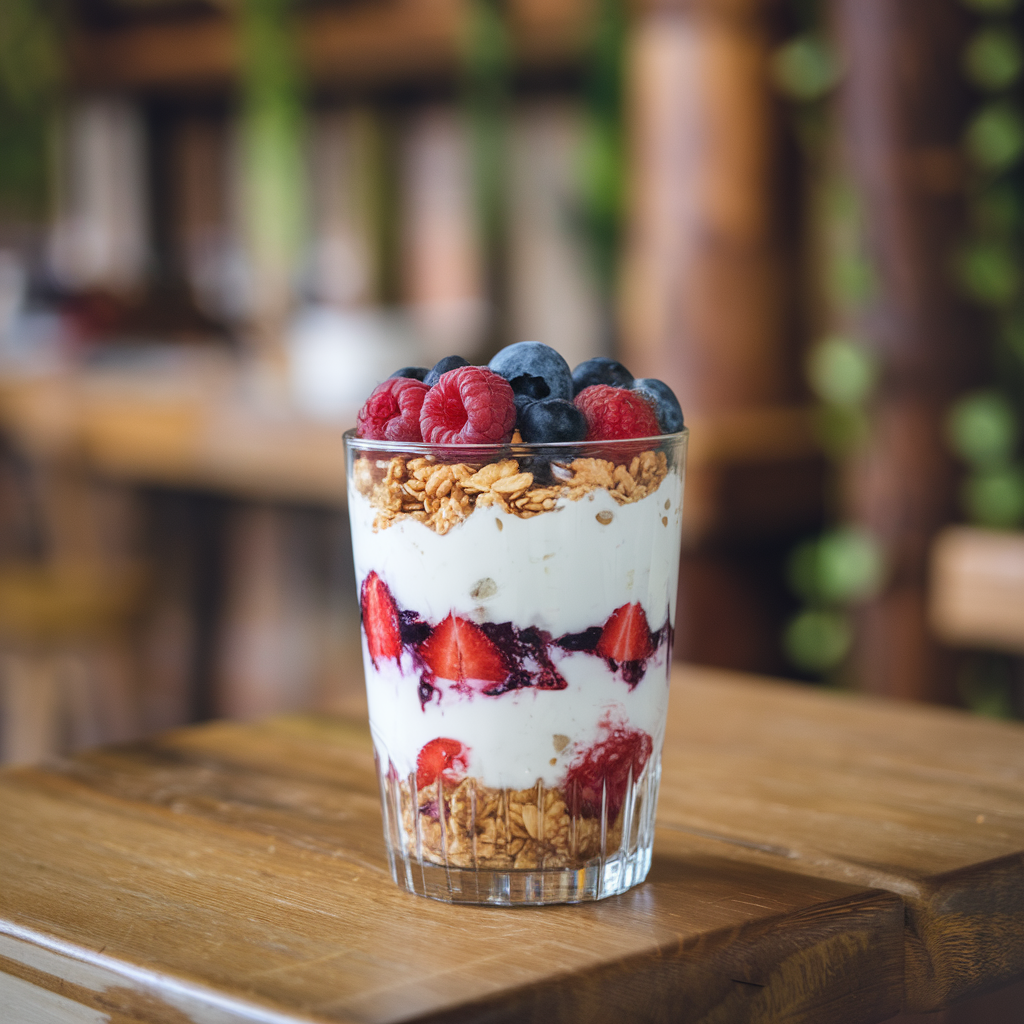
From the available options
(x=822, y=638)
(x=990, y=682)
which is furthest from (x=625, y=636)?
(x=822, y=638)

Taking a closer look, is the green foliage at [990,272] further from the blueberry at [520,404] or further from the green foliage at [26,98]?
the green foliage at [26,98]

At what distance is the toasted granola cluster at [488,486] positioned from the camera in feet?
2.19

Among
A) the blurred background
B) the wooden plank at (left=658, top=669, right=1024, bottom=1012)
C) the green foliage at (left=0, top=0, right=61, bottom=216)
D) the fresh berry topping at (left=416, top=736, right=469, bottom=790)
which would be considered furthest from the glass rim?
the green foliage at (left=0, top=0, right=61, bottom=216)

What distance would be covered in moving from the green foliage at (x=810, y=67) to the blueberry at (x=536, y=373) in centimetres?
161

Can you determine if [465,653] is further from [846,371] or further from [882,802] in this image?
[846,371]

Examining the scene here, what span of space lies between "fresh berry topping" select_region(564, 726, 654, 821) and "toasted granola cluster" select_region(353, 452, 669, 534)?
0.13 meters

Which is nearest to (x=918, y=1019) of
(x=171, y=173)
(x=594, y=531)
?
(x=594, y=531)

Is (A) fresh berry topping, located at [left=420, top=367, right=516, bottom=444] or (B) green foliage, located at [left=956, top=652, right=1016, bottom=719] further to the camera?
(B) green foliage, located at [left=956, top=652, right=1016, bottom=719]

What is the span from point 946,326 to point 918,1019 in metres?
1.50

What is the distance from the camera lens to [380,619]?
2.37 ft

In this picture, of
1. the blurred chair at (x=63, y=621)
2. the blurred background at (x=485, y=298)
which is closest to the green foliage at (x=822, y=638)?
the blurred background at (x=485, y=298)

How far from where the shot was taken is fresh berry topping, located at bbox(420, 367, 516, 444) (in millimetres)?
666

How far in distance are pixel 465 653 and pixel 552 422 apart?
0.41 ft

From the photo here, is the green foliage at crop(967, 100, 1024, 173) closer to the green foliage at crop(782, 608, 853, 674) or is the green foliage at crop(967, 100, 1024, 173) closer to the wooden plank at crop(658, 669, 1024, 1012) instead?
the green foliage at crop(782, 608, 853, 674)
